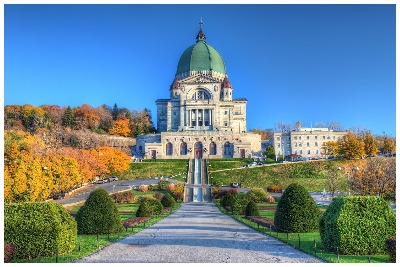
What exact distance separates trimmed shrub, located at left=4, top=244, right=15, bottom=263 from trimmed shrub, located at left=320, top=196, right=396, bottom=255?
10.5m

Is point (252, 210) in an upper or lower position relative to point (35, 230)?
lower

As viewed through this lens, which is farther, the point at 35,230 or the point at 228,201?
the point at 228,201

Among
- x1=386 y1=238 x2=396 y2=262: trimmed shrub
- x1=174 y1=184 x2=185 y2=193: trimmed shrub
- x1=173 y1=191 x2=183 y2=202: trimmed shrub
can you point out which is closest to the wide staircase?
x1=173 y1=191 x2=183 y2=202: trimmed shrub

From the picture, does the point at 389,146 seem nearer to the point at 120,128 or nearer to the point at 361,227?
the point at 120,128

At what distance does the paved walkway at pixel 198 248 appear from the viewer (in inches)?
574

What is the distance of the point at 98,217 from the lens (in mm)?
20531

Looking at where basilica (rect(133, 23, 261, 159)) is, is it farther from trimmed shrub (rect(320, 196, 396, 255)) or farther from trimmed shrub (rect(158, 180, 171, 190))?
trimmed shrub (rect(320, 196, 396, 255))

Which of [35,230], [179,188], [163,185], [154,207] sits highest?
[163,185]

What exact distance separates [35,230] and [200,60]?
86024 mm

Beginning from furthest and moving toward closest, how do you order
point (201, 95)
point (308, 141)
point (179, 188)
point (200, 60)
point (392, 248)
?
1. point (200, 60)
2. point (201, 95)
3. point (308, 141)
4. point (179, 188)
5. point (392, 248)

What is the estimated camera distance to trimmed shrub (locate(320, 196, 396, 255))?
603 inches

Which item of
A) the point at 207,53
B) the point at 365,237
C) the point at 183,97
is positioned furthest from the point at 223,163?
the point at 365,237

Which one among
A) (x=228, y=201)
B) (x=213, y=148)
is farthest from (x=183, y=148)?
(x=228, y=201)

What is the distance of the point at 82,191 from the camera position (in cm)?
5306
